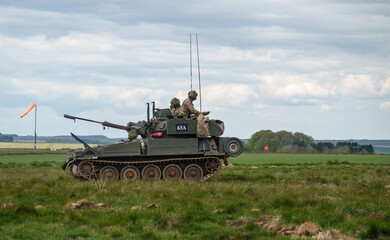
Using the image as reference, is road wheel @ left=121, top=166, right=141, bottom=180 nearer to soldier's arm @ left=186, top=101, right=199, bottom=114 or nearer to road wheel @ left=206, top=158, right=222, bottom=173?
road wheel @ left=206, top=158, right=222, bottom=173

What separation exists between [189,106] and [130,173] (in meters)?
3.82

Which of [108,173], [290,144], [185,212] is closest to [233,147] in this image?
[108,173]

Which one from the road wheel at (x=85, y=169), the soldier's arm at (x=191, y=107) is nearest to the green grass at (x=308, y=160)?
the soldier's arm at (x=191, y=107)

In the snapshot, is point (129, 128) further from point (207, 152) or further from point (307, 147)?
point (307, 147)

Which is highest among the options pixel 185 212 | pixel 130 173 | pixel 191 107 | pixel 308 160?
pixel 191 107

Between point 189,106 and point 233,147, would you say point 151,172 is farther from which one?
point 233,147

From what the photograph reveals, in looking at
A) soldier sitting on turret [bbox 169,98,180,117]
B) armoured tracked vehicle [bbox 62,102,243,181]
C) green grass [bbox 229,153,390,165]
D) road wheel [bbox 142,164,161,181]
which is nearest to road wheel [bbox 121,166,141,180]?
armoured tracked vehicle [bbox 62,102,243,181]

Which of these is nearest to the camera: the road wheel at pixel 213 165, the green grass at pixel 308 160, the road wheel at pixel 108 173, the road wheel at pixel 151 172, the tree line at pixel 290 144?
the road wheel at pixel 108 173

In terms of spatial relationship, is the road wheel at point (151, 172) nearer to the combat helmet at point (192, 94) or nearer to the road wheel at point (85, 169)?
→ the road wheel at point (85, 169)

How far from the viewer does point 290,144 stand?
121m

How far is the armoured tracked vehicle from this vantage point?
2284 cm

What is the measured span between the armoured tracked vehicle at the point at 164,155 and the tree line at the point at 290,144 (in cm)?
9068

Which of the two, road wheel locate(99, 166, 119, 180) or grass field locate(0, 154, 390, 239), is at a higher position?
road wheel locate(99, 166, 119, 180)

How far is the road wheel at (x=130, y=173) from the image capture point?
2312 cm
